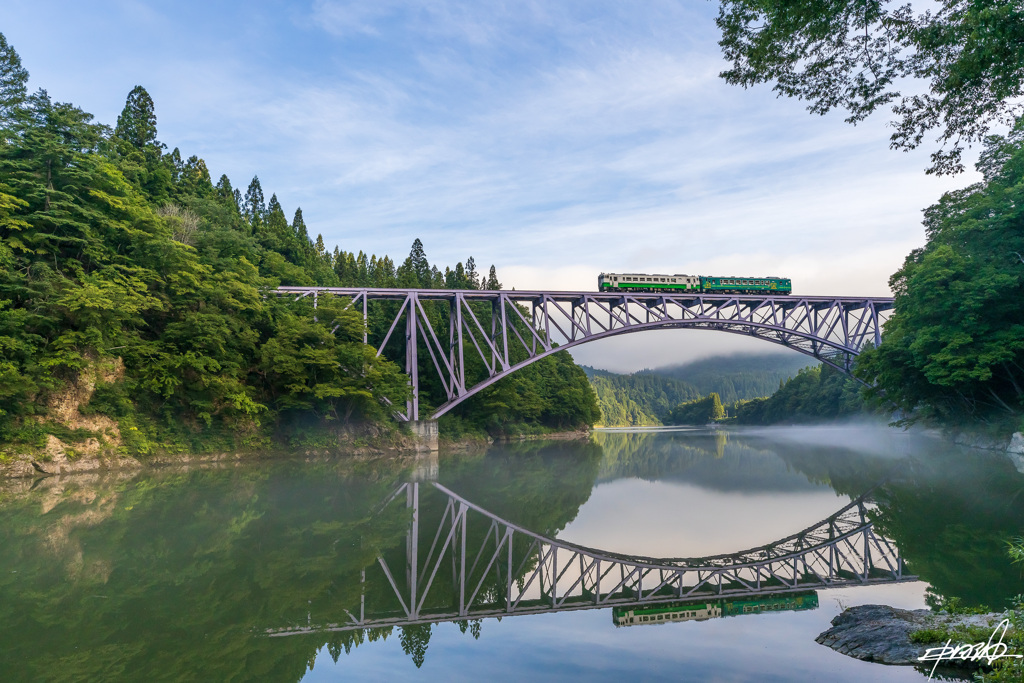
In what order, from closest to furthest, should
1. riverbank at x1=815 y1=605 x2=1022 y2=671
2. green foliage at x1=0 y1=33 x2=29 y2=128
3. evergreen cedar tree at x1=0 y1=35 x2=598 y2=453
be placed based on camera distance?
riverbank at x1=815 y1=605 x2=1022 y2=671 → evergreen cedar tree at x1=0 y1=35 x2=598 y2=453 → green foliage at x1=0 y1=33 x2=29 y2=128

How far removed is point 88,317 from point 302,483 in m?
10.2

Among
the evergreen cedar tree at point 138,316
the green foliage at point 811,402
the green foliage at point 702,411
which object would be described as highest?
the evergreen cedar tree at point 138,316

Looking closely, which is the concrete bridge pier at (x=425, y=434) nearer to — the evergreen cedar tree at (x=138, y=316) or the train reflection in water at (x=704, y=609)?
the evergreen cedar tree at (x=138, y=316)

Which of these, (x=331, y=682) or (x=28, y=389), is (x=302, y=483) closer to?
(x=28, y=389)

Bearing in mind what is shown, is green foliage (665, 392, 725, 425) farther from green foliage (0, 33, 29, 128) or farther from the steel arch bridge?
green foliage (0, 33, 29, 128)

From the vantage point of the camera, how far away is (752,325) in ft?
132

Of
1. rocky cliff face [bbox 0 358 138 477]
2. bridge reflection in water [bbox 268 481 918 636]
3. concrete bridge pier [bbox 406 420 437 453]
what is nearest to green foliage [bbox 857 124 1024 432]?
bridge reflection in water [bbox 268 481 918 636]

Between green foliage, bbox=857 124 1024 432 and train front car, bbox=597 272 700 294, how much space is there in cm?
1371

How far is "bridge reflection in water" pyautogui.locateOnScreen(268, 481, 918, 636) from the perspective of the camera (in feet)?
22.1

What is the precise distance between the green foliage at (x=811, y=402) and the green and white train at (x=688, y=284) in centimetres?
2316

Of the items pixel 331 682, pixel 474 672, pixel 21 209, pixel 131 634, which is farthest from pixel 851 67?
pixel 21 209

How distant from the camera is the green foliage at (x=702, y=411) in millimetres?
121081


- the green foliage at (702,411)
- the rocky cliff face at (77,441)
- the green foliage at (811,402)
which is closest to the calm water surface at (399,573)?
the rocky cliff face at (77,441)
